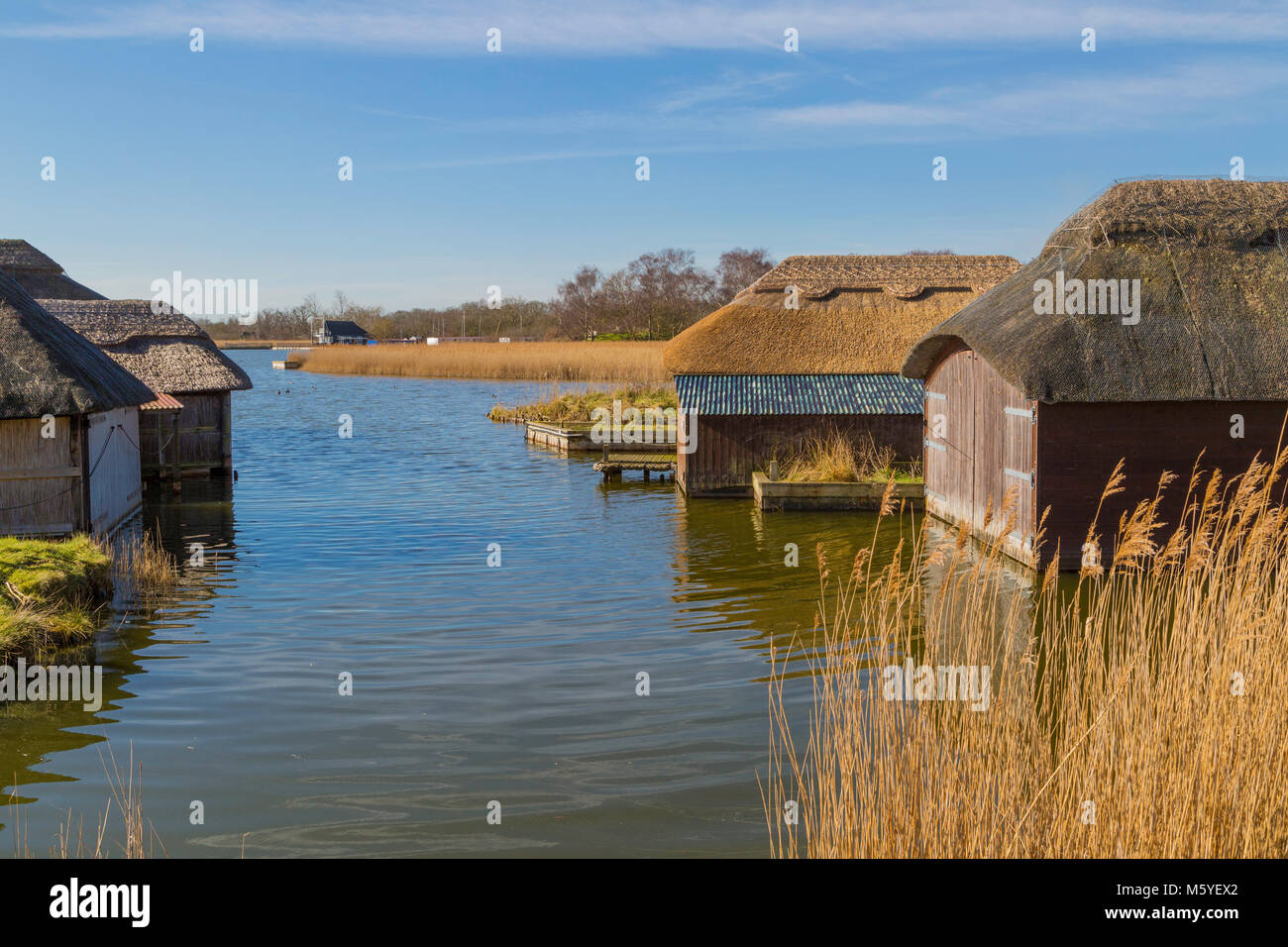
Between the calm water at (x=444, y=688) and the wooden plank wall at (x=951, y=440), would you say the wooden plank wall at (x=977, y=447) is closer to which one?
the wooden plank wall at (x=951, y=440)

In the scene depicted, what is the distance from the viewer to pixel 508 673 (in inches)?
397

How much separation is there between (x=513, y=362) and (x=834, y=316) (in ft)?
129

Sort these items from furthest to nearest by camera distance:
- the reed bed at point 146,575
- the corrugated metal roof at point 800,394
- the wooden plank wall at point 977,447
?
the corrugated metal roof at point 800,394, the wooden plank wall at point 977,447, the reed bed at point 146,575

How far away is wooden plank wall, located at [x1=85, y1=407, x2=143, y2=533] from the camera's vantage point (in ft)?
52.3

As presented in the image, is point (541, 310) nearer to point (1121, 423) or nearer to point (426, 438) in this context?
point (426, 438)

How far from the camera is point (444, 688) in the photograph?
380 inches

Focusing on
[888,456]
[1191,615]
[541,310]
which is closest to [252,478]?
[888,456]

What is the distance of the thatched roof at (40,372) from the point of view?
1390 centimetres

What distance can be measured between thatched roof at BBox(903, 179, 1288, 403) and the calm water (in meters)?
3.84

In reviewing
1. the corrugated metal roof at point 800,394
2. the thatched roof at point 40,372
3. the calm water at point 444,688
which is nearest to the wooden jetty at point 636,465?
the corrugated metal roof at point 800,394

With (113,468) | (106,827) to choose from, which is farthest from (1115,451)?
(113,468)

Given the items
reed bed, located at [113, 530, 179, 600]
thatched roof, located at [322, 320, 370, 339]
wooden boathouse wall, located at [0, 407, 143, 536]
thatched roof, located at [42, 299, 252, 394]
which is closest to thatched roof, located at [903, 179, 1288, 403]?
reed bed, located at [113, 530, 179, 600]

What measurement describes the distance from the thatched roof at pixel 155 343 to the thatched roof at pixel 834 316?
963cm
